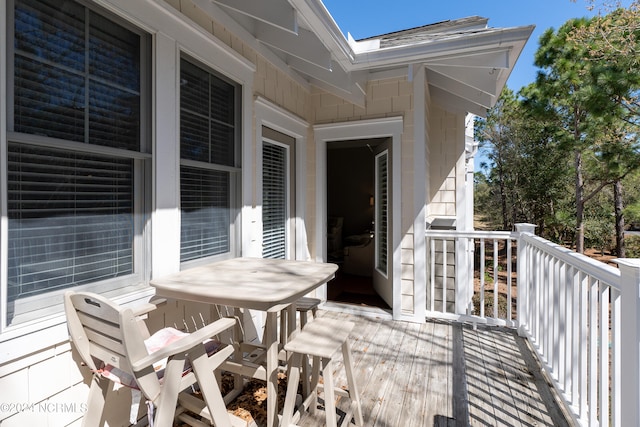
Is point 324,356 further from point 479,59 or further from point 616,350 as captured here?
point 479,59

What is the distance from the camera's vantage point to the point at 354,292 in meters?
4.95

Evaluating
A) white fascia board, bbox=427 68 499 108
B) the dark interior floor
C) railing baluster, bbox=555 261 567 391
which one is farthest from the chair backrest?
white fascia board, bbox=427 68 499 108

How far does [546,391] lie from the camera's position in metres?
2.34

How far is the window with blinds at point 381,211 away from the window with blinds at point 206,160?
2185 mm

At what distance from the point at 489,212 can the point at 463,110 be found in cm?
1076

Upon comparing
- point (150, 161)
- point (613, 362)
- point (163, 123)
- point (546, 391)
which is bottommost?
point (546, 391)

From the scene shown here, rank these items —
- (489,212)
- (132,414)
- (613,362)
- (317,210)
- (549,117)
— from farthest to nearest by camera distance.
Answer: (489,212) < (549,117) < (317,210) < (132,414) < (613,362)

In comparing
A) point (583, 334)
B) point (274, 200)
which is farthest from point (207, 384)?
point (274, 200)

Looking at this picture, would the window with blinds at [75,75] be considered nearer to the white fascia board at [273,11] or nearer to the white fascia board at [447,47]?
the white fascia board at [273,11]

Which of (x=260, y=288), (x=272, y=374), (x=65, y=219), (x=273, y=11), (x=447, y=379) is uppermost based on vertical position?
(x=273, y=11)

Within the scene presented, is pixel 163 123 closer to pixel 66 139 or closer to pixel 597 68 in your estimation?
pixel 66 139

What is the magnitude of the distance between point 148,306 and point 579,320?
2534 mm

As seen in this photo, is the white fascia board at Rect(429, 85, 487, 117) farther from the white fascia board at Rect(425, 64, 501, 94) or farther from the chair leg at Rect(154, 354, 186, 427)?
the chair leg at Rect(154, 354, 186, 427)

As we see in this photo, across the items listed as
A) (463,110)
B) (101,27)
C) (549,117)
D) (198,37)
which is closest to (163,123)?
(101,27)
